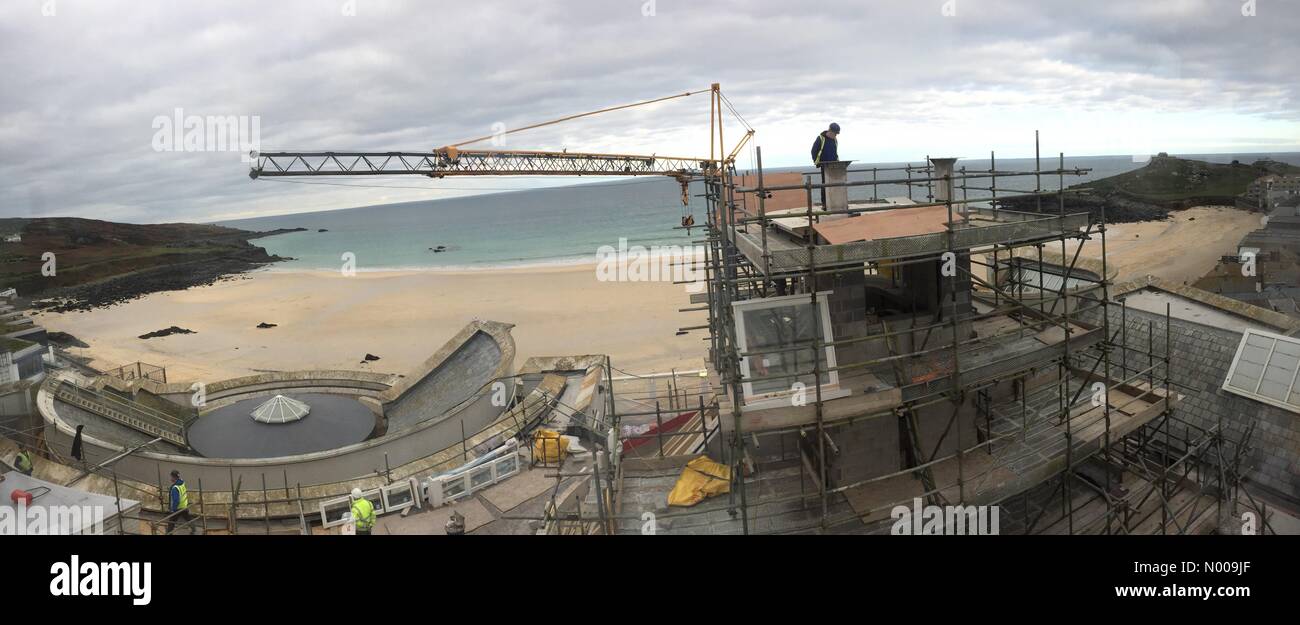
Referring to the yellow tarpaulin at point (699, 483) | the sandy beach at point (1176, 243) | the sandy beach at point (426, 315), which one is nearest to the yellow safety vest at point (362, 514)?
the yellow tarpaulin at point (699, 483)

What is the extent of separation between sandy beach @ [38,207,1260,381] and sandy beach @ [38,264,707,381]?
0.11 m

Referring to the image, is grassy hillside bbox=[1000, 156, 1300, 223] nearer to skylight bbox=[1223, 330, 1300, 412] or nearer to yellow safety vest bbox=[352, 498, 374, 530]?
skylight bbox=[1223, 330, 1300, 412]

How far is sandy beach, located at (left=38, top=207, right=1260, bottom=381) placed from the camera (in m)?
38.8

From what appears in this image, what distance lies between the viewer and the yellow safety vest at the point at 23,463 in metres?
14.0

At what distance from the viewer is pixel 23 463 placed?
14.2 m

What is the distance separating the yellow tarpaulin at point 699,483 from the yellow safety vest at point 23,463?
41.1ft

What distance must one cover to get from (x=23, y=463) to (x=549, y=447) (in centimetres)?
1022

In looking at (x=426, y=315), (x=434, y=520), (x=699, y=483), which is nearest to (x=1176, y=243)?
(x=426, y=315)

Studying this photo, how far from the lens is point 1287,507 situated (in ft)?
44.0

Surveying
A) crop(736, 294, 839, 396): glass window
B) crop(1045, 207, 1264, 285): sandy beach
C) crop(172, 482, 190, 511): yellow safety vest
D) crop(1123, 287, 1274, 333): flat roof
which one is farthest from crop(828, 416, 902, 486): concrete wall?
crop(1045, 207, 1264, 285): sandy beach

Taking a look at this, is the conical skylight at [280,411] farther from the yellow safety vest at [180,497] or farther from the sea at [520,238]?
the sea at [520,238]

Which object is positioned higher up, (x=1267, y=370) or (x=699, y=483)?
(x=1267, y=370)

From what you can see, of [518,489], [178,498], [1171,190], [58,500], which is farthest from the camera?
[1171,190]

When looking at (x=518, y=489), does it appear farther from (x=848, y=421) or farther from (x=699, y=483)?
(x=848, y=421)
